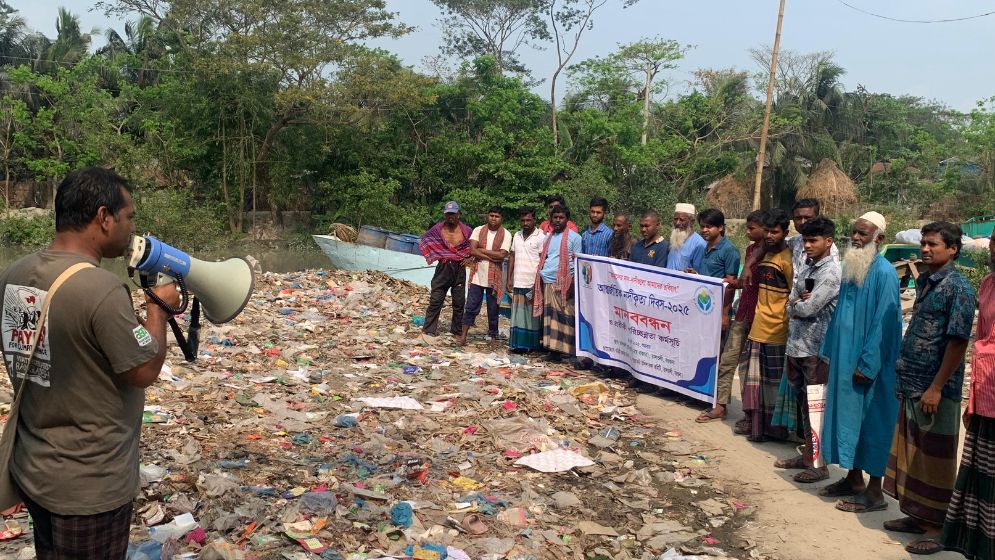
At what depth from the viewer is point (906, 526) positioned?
4305 millimetres

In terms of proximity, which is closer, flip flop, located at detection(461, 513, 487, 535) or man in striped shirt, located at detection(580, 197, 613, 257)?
flip flop, located at detection(461, 513, 487, 535)

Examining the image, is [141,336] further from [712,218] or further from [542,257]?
[542,257]

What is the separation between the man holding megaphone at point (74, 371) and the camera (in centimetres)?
218

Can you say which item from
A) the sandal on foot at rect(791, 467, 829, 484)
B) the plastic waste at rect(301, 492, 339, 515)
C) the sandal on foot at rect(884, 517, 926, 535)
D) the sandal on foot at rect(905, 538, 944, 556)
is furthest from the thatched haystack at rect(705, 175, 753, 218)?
the plastic waste at rect(301, 492, 339, 515)

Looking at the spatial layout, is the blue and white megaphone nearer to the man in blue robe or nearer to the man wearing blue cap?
the man in blue robe

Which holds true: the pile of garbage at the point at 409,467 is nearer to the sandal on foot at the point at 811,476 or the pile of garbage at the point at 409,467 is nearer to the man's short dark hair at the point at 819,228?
the sandal on foot at the point at 811,476

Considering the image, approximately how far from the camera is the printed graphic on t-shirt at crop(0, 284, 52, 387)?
221cm

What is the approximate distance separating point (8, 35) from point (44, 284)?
36.7m

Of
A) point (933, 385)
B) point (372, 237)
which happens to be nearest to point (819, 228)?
point (933, 385)

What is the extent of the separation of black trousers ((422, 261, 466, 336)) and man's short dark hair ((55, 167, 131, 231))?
6.80 m

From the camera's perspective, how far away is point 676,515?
15.2 feet

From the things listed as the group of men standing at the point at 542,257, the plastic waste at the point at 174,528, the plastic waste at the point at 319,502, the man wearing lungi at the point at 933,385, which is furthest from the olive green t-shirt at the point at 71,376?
→ the group of men standing at the point at 542,257

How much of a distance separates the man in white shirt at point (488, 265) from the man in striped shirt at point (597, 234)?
3.37 feet

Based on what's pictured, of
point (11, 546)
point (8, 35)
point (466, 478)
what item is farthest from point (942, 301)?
point (8, 35)
